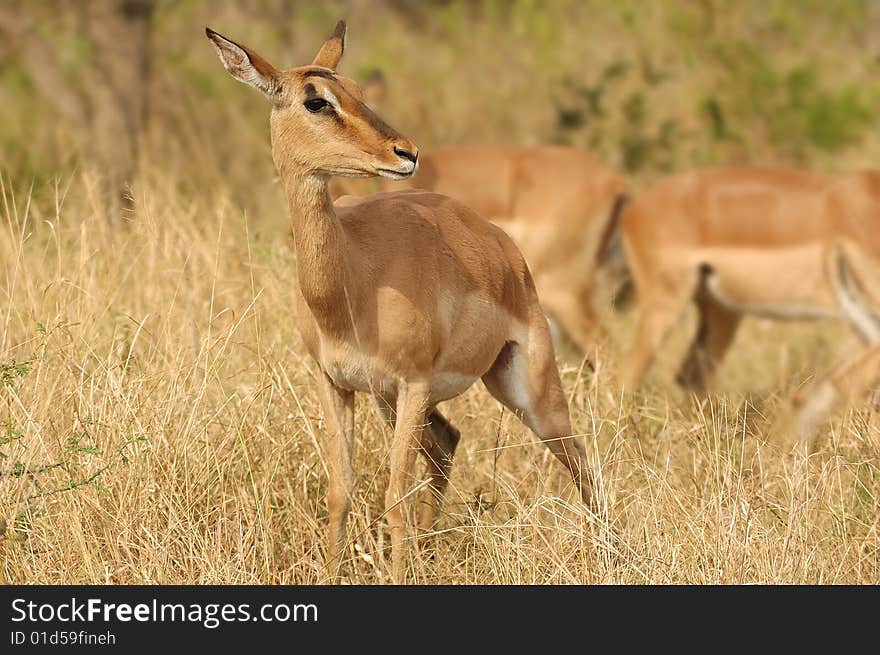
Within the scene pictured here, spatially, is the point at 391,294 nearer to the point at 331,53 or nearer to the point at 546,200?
the point at 331,53

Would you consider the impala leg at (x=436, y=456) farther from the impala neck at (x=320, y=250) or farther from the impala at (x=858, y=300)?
the impala at (x=858, y=300)

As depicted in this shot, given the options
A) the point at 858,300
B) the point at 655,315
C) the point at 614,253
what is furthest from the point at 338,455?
the point at 614,253

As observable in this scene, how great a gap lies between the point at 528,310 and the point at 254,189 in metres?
5.72

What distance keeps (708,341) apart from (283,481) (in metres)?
4.85

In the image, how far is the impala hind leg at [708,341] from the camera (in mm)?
8523

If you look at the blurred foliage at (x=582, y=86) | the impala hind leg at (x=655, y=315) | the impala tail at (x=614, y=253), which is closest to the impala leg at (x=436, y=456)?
the impala hind leg at (x=655, y=315)

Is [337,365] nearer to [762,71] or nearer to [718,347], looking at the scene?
[718,347]

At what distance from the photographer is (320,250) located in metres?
3.95

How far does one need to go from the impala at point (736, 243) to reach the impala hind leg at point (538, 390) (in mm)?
3603

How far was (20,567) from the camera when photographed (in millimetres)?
4059

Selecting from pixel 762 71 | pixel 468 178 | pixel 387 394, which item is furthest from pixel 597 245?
pixel 387 394

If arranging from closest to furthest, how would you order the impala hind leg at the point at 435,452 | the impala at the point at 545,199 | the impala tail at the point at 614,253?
the impala hind leg at the point at 435,452, the impala at the point at 545,199, the impala tail at the point at 614,253

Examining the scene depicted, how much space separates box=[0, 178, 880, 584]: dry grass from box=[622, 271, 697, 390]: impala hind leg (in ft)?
9.24

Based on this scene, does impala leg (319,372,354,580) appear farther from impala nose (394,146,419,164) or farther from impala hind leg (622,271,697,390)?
impala hind leg (622,271,697,390)
